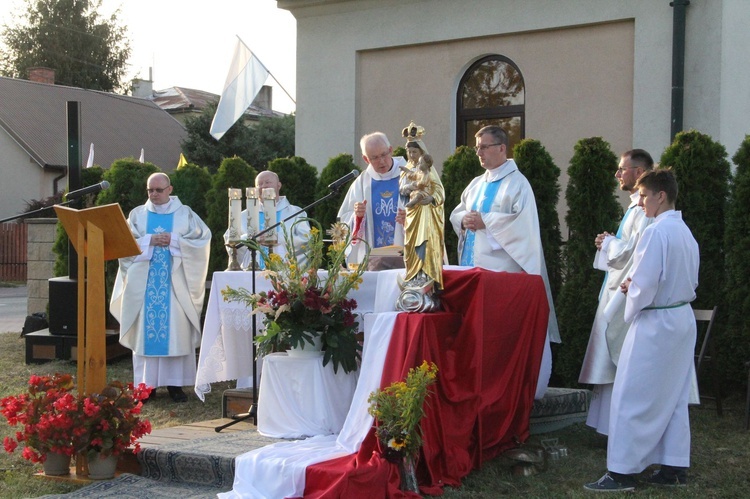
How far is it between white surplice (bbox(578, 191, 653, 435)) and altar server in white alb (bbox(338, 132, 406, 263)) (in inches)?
64.8

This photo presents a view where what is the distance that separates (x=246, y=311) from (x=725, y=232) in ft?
14.0

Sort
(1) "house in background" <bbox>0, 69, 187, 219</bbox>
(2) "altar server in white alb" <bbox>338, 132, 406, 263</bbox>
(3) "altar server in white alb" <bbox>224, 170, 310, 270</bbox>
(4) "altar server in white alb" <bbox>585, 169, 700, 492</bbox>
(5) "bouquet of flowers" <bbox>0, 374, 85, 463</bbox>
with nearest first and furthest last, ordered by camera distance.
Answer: (4) "altar server in white alb" <bbox>585, 169, 700, 492</bbox>
(5) "bouquet of flowers" <bbox>0, 374, 85, 463</bbox>
(2) "altar server in white alb" <bbox>338, 132, 406, 263</bbox>
(3) "altar server in white alb" <bbox>224, 170, 310, 270</bbox>
(1) "house in background" <bbox>0, 69, 187, 219</bbox>

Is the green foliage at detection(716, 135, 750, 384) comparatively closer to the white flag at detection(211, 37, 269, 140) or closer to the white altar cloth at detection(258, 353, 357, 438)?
the white altar cloth at detection(258, 353, 357, 438)

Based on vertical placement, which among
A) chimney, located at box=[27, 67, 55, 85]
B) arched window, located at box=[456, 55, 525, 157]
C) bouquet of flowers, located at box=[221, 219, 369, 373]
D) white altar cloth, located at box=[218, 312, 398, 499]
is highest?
chimney, located at box=[27, 67, 55, 85]

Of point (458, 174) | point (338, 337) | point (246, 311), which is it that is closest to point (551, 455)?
point (338, 337)

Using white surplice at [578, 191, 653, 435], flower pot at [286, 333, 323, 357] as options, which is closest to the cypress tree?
white surplice at [578, 191, 653, 435]

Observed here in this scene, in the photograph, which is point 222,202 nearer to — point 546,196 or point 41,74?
point 546,196

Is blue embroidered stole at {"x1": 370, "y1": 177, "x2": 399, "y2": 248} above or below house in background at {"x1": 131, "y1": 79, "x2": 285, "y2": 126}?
below

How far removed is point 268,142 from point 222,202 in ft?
72.7

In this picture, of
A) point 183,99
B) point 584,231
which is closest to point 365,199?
point 584,231

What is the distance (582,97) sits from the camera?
12.1 m

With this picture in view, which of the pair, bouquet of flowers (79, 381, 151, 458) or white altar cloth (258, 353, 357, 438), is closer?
bouquet of flowers (79, 381, 151, 458)

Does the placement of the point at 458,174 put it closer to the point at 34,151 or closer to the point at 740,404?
the point at 740,404

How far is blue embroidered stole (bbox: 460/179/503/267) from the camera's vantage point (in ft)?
24.7
